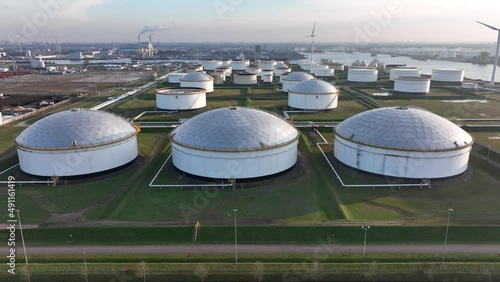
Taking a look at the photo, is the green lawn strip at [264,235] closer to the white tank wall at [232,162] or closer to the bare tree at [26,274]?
the bare tree at [26,274]

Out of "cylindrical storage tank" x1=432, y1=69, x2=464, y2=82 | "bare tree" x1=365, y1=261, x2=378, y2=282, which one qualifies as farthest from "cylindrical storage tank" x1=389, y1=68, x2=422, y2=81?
"bare tree" x1=365, y1=261, x2=378, y2=282

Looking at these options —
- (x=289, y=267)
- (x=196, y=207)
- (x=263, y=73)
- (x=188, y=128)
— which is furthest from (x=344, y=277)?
(x=263, y=73)

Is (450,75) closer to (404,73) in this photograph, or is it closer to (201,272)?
(404,73)

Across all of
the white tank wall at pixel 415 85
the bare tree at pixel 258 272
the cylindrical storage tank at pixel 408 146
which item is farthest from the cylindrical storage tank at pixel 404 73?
the bare tree at pixel 258 272

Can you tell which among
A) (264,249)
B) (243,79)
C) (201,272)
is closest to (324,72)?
(243,79)

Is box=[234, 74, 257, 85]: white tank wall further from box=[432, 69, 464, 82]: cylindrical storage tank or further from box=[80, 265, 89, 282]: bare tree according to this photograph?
box=[80, 265, 89, 282]: bare tree

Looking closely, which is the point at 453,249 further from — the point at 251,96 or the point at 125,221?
the point at 251,96
